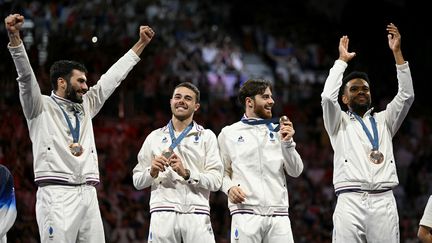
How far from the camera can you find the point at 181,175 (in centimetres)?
815

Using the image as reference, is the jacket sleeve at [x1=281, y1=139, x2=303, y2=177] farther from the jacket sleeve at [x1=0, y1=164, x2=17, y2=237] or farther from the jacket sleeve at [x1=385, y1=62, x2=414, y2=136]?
the jacket sleeve at [x1=0, y1=164, x2=17, y2=237]

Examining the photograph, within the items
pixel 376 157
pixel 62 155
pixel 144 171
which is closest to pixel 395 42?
pixel 376 157

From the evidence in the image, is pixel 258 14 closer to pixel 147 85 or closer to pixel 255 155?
pixel 147 85

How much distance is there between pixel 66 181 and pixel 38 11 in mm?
8445

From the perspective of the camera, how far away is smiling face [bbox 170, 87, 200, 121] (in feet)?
27.9

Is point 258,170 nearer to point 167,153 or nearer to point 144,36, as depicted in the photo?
point 167,153

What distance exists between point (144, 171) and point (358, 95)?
2.12m

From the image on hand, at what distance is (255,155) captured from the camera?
333 inches

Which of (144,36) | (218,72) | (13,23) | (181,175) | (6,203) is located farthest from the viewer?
(218,72)

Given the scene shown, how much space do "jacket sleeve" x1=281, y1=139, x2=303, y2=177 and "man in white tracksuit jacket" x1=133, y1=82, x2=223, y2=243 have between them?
598mm

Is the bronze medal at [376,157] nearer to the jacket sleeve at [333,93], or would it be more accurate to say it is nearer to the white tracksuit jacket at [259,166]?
the jacket sleeve at [333,93]

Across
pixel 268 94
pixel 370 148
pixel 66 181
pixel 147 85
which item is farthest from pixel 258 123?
pixel 147 85

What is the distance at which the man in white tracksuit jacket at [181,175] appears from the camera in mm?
8203

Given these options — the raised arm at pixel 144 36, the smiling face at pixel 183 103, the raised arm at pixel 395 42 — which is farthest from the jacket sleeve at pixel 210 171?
the raised arm at pixel 395 42
